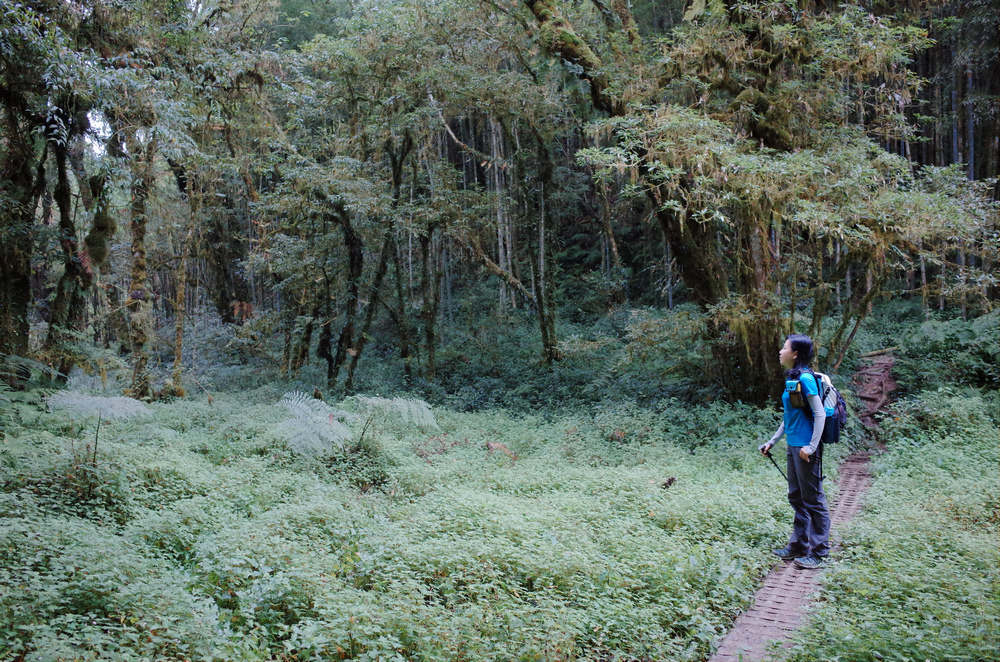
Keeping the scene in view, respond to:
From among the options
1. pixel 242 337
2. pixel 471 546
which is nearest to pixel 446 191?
pixel 242 337

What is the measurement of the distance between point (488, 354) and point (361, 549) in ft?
38.5

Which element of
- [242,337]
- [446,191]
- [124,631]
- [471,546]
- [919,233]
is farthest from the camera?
[242,337]

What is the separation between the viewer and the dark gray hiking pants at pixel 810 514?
466cm

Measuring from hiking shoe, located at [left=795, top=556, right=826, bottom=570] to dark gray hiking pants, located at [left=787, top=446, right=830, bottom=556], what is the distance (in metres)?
0.05

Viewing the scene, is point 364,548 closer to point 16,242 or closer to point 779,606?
point 779,606

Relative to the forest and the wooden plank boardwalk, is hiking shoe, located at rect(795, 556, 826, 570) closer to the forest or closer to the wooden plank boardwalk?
the wooden plank boardwalk

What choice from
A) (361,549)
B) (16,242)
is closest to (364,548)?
(361,549)

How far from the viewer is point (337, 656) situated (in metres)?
3.03

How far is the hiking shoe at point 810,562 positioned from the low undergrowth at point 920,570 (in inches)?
Result: 5.9

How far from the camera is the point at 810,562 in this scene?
454 cm

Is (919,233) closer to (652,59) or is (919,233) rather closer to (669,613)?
(652,59)

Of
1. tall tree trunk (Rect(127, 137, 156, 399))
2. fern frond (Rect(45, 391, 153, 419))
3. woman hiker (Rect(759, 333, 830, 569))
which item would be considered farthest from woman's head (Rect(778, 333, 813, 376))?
tall tree trunk (Rect(127, 137, 156, 399))

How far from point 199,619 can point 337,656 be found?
765 mm

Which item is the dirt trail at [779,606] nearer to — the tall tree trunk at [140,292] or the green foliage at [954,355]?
the green foliage at [954,355]
